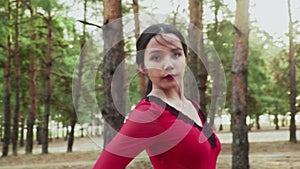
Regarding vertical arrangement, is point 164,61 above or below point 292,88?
above

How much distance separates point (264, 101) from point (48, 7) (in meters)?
22.1

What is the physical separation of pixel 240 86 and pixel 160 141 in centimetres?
1093

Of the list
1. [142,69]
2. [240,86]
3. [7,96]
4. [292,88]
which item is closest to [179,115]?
[142,69]

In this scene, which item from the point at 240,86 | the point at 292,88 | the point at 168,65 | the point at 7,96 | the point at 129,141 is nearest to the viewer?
the point at 129,141

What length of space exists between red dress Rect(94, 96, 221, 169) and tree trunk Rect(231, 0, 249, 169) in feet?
35.0

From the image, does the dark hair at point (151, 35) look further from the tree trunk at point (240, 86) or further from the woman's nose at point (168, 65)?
the tree trunk at point (240, 86)

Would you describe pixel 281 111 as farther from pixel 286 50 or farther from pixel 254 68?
pixel 254 68

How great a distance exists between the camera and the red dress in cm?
135

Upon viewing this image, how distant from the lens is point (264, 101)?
36.9 meters

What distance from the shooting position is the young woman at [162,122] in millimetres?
1357

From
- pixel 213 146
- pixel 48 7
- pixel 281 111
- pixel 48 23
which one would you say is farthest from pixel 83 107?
pixel 281 111

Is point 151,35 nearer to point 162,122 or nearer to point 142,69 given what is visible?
point 142,69

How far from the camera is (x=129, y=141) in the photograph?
4.43 feet

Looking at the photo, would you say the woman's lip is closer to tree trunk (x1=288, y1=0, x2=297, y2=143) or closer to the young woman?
the young woman
